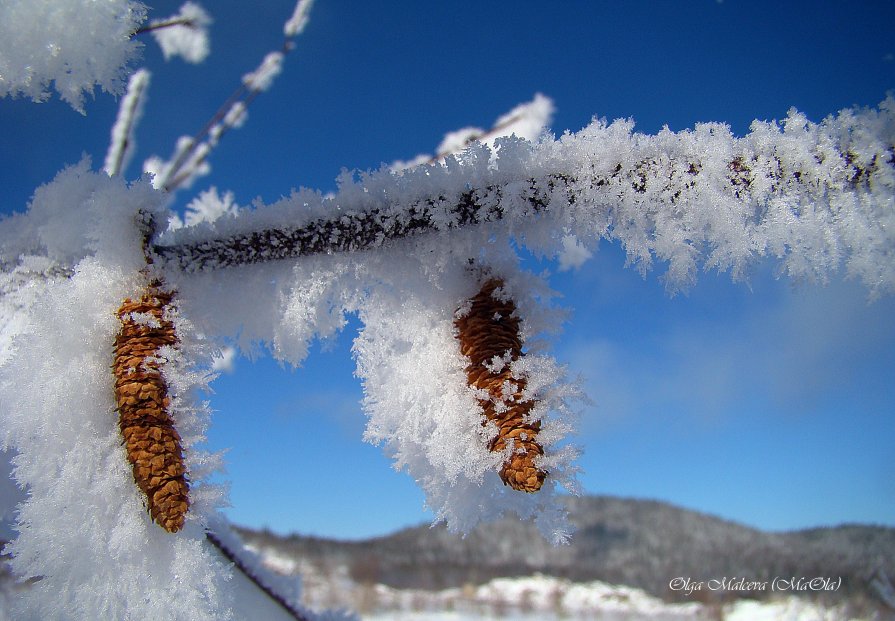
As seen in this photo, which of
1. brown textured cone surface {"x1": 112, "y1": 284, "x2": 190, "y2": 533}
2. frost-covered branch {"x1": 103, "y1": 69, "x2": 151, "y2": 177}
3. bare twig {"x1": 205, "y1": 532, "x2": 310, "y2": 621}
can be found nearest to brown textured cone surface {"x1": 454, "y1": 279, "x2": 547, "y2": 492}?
brown textured cone surface {"x1": 112, "y1": 284, "x2": 190, "y2": 533}

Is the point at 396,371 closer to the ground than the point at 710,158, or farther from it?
closer to the ground

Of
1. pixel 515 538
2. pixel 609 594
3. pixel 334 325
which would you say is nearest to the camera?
pixel 334 325

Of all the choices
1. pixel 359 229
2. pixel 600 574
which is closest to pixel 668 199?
pixel 359 229

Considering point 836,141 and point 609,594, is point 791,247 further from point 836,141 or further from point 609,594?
point 609,594

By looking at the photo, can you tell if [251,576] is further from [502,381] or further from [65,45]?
[65,45]

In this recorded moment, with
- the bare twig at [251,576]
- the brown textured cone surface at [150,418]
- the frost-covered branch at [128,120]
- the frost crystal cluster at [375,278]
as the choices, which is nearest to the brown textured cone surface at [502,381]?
the frost crystal cluster at [375,278]

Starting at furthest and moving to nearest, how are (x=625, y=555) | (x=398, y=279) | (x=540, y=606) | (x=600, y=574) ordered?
1. (x=625, y=555)
2. (x=600, y=574)
3. (x=540, y=606)
4. (x=398, y=279)

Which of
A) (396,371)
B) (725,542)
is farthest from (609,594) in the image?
(396,371)

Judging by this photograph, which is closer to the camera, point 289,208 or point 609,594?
point 289,208
